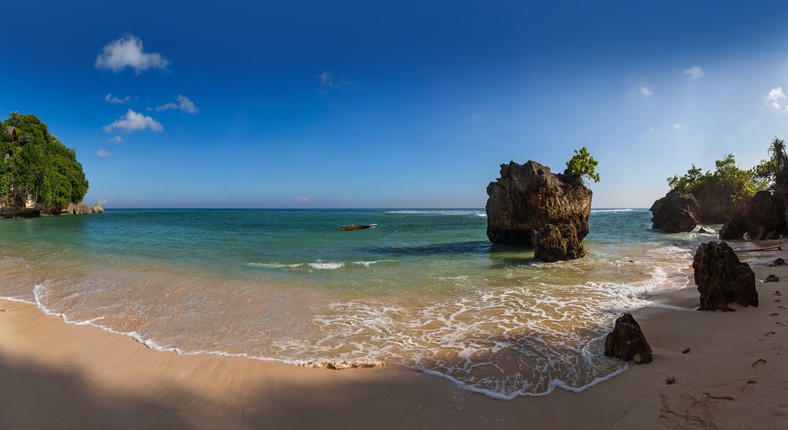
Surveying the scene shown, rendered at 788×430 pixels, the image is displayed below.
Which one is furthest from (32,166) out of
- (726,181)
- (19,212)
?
(726,181)

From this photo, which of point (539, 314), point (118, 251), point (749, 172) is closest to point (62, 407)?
point (539, 314)

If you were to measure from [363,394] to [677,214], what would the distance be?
43047mm

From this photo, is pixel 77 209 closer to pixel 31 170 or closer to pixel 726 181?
pixel 31 170

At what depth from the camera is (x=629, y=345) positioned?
5449 mm

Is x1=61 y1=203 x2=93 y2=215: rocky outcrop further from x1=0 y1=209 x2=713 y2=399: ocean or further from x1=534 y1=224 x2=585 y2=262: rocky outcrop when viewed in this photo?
x1=534 y1=224 x2=585 y2=262: rocky outcrop

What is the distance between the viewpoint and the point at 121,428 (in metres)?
4.01

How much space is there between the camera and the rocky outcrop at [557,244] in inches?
688

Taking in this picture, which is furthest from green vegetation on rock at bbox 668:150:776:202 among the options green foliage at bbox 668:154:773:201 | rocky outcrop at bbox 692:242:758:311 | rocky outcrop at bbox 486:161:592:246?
rocky outcrop at bbox 692:242:758:311

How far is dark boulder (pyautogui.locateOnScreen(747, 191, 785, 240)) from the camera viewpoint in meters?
22.8

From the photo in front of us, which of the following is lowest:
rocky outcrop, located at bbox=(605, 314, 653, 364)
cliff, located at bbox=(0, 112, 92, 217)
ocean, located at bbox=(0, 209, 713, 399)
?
ocean, located at bbox=(0, 209, 713, 399)

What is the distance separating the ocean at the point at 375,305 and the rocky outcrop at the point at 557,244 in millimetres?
787

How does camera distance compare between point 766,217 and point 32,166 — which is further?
point 32,166

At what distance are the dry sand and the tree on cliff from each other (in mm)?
72642

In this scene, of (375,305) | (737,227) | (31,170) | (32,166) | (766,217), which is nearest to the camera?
(375,305)
